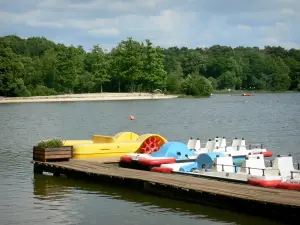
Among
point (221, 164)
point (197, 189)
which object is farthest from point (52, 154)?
point (197, 189)

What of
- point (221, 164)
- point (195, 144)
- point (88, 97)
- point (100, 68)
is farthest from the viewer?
point (100, 68)

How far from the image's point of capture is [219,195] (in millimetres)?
17734

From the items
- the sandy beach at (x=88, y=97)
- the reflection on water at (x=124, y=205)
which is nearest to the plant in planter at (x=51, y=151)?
the reflection on water at (x=124, y=205)

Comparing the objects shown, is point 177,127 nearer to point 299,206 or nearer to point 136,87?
point 299,206

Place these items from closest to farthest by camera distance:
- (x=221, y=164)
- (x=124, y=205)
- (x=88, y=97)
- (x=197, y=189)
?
(x=197, y=189)
(x=124, y=205)
(x=221, y=164)
(x=88, y=97)

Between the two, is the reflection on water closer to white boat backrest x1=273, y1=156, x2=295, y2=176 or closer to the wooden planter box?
the wooden planter box

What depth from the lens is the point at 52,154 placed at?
82.7ft

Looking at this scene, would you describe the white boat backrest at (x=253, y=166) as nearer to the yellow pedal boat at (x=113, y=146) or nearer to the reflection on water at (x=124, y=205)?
the reflection on water at (x=124, y=205)

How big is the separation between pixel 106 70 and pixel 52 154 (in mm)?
101411

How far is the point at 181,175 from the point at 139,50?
112m

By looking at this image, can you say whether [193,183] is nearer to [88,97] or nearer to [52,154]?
[52,154]

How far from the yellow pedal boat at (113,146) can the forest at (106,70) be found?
285ft

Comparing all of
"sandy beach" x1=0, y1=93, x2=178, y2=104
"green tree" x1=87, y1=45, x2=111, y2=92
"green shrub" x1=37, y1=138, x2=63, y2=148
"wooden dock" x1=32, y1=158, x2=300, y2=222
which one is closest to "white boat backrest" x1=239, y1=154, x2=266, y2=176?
"wooden dock" x1=32, y1=158, x2=300, y2=222

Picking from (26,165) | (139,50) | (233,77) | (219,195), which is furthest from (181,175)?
(233,77)
